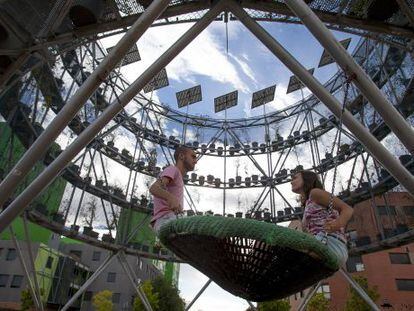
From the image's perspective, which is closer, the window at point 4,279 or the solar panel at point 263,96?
the solar panel at point 263,96

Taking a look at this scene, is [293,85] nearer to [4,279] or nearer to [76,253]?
[4,279]

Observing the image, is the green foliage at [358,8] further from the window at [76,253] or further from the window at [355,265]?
the window at [76,253]

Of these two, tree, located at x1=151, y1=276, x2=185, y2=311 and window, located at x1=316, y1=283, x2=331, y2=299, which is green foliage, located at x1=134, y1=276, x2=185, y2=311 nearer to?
tree, located at x1=151, y1=276, x2=185, y2=311

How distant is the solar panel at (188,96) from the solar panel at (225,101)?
121 cm

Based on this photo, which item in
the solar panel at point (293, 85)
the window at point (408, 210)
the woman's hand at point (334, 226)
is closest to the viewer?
the woman's hand at point (334, 226)

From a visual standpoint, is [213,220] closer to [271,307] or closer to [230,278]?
[230,278]

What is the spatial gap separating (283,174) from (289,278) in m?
17.8

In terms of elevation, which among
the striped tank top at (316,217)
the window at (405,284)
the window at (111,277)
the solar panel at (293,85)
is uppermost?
the solar panel at (293,85)

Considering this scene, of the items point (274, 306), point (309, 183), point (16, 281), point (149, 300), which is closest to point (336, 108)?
point (309, 183)

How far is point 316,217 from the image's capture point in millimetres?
3379

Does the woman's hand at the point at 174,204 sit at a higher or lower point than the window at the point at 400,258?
lower

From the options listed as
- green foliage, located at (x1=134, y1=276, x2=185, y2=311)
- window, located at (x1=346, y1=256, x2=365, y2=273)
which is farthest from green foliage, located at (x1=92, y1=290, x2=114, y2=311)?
window, located at (x1=346, y1=256, x2=365, y2=273)

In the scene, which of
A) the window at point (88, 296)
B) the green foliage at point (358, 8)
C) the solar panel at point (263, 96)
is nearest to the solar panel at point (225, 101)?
the solar panel at point (263, 96)

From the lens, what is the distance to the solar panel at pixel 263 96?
2150 cm
